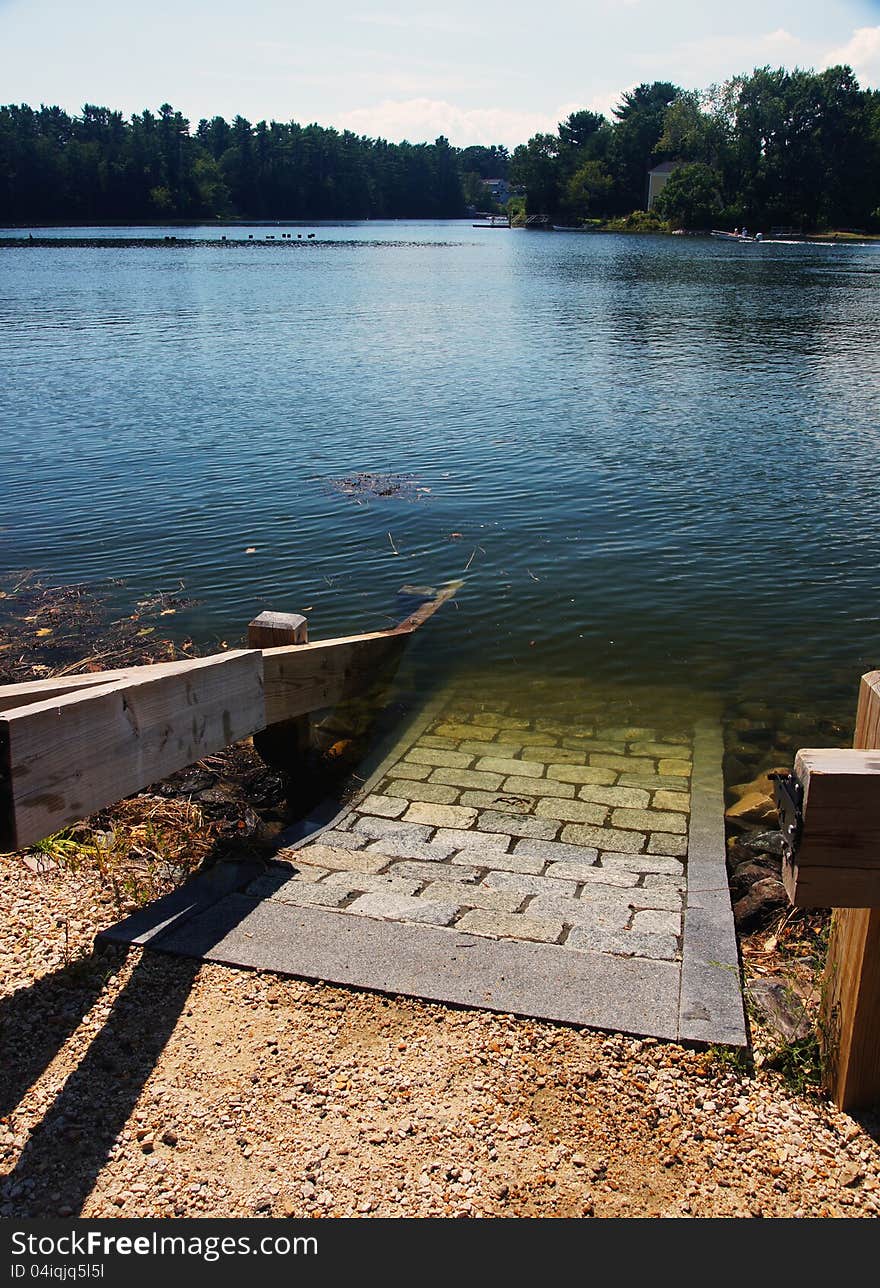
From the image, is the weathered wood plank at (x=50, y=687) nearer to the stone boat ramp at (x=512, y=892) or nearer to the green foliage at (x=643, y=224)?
the stone boat ramp at (x=512, y=892)

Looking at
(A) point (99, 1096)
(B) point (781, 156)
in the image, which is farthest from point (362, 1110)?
(B) point (781, 156)

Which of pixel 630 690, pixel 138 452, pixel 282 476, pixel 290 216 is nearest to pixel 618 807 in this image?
pixel 630 690

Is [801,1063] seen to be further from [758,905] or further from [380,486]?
[380,486]

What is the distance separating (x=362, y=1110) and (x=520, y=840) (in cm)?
285

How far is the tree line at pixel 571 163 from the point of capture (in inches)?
4417

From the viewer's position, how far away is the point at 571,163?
15325 cm

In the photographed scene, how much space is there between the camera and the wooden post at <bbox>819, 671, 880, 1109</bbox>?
301 centimetres

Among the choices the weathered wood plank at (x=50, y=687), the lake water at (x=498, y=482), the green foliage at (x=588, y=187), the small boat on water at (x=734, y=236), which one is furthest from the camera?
the green foliage at (x=588, y=187)

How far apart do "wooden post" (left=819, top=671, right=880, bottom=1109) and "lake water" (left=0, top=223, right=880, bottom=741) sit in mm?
5533

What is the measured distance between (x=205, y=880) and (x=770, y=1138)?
2758mm

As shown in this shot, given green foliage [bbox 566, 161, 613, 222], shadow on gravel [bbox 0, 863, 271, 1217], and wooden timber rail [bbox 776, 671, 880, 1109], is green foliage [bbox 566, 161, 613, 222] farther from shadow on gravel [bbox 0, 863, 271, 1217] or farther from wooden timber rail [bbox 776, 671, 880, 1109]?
wooden timber rail [bbox 776, 671, 880, 1109]

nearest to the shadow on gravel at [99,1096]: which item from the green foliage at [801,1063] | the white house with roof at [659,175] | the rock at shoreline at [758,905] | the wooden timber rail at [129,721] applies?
the wooden timber rail at [129,721]

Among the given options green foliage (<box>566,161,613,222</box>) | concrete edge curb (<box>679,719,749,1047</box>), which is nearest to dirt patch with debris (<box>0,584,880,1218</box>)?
concrete edge curb (<box>679,719,749,1047</box>)

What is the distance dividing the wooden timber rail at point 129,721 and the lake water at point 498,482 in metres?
3.36
